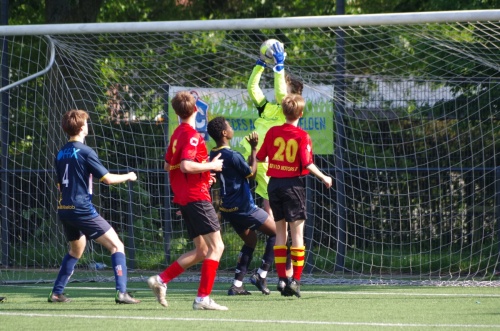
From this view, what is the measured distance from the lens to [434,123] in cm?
1246

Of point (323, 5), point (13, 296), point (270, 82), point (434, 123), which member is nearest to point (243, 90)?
point (270, 82)

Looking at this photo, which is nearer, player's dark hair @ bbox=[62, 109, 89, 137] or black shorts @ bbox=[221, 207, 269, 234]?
player's dark hair @ bbox=[62, 109, 89, 137]

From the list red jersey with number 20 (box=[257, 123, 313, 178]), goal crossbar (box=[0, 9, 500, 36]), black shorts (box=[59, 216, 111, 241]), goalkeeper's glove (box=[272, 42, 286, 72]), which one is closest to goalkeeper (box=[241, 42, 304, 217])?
goalkeeper's glove (box=[272, 42, 286, 72])

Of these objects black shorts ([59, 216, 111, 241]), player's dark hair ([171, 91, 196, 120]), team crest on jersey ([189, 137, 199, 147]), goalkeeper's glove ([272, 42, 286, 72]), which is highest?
goalkeeper's glove ([272, 42, 286, 72])

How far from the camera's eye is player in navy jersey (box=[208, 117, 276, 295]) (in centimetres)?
902

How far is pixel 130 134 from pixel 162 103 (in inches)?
24.7

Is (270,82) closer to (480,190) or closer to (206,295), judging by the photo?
(480,190)

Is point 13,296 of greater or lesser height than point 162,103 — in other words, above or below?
below

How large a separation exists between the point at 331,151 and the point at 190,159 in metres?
4.83

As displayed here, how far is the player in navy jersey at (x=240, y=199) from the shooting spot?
29.6 feet

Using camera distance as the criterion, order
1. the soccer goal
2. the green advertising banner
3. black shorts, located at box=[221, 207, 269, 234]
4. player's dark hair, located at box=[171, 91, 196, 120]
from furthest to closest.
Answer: the green advertising banner
the soccer goal
black shorts, located at box=[221, 207, 269, 234]
player's dark hair, located at box=[171, 91, 196, 120]

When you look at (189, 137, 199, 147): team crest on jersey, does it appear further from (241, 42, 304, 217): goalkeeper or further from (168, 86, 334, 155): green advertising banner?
(168, 86, 334, 155): green advertising banner

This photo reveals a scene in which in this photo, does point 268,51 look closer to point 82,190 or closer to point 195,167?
point 195,167

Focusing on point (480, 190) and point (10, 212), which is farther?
point (10, 212)
